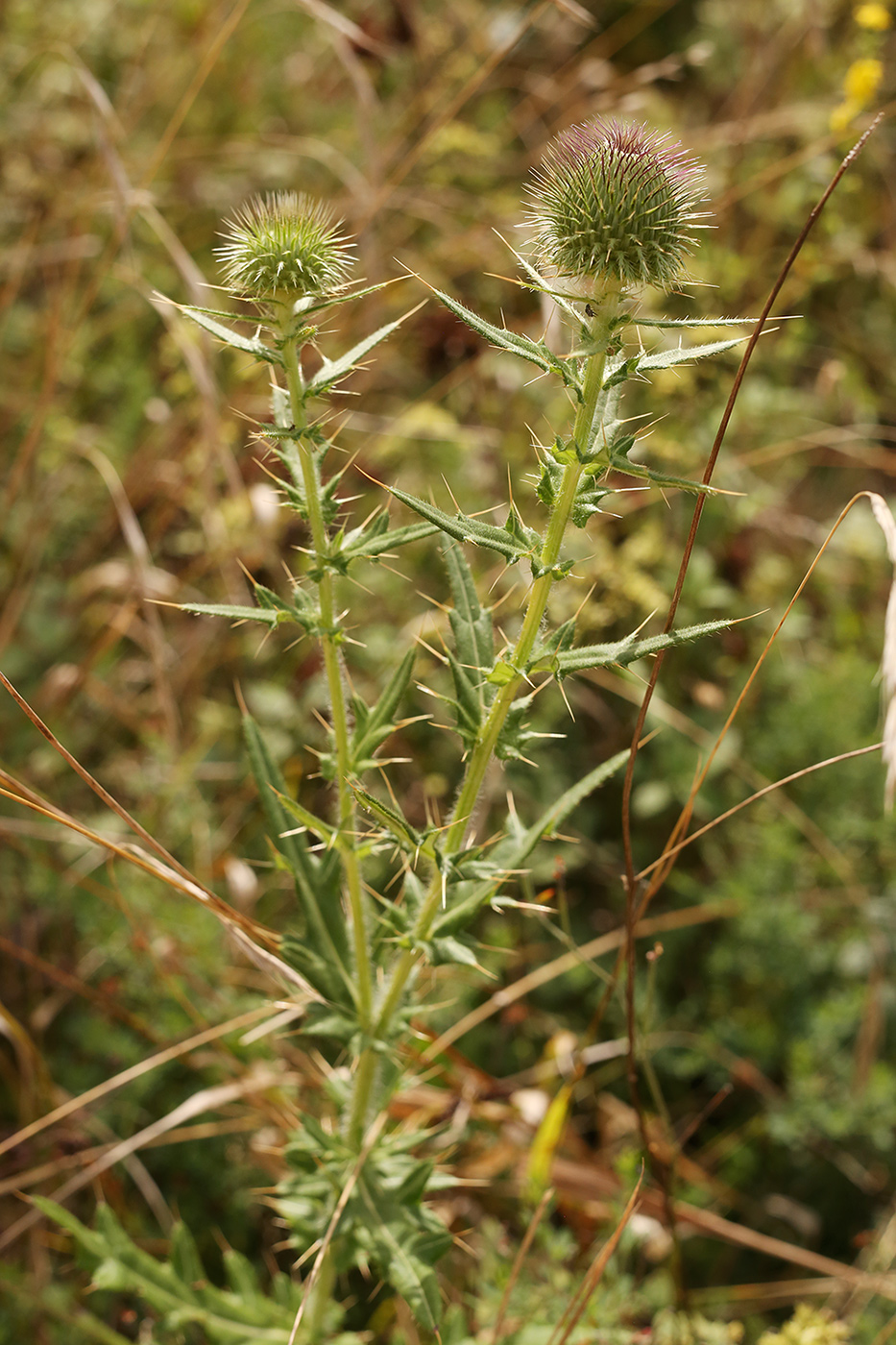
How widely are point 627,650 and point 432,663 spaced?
238 centimetres

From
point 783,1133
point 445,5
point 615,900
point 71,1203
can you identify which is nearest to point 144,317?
point 445,5

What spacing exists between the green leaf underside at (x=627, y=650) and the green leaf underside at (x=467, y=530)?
20 centimetres

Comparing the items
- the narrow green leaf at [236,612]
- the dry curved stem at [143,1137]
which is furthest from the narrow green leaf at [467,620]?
the dry curved stem at [143,1137]

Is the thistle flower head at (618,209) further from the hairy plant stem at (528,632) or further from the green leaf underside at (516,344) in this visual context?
the green leaf underside at (516,344)

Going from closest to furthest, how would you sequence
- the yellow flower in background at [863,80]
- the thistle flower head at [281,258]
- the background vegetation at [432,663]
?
the thistle flower head at [281,258] < the background vegetation at [432,663] < the yellow flower in background at [863,80]

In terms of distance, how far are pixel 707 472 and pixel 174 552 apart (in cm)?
317

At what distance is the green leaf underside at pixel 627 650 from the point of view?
5.07 ft

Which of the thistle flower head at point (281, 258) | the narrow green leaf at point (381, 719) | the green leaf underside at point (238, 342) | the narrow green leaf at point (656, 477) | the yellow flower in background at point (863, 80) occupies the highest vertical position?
the yellow flower in background at point (863, 80)

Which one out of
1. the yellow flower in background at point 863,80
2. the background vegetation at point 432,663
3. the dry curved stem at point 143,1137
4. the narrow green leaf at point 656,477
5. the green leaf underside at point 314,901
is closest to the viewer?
the narrow green leaf at point 656,477

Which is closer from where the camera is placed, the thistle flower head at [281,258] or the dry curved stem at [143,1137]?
the thistle flower head at [281,258]

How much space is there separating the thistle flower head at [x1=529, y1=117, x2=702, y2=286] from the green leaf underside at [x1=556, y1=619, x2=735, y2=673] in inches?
23.8

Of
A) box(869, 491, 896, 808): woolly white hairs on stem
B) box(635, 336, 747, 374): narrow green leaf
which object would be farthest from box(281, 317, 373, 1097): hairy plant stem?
box(869, 491, 896, 808): woolly white hairs on stem

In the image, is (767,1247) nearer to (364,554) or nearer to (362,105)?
(364,554)

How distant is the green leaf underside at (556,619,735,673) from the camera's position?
1545 mm
